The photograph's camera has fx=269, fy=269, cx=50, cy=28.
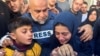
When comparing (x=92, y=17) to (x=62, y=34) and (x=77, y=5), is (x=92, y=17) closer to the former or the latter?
(x=77, y=5)

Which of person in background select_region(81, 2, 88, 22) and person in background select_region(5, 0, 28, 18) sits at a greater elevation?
person in background select_region(5, 0, 28, 18)

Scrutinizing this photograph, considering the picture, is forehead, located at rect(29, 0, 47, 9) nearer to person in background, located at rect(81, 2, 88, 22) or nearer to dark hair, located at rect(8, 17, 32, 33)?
dark hair, located at rect(8, 17, 32, 33)

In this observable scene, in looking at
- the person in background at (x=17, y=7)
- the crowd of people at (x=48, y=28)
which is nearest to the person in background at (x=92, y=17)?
the crowd of people at (x=48, y=28)

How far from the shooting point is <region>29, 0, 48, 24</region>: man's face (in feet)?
5.99

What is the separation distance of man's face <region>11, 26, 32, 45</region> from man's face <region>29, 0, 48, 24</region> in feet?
0.29

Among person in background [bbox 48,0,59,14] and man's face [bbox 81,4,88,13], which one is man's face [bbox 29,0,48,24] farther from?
man's face [bbox 81,4,88,13]

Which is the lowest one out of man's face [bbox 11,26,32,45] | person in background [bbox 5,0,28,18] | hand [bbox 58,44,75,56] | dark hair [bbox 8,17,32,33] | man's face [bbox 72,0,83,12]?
hand [bbox 58,44,75,56]

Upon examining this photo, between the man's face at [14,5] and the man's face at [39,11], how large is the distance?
3.0 inches

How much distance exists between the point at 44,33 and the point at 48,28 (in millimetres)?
44

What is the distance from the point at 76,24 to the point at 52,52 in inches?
10.3

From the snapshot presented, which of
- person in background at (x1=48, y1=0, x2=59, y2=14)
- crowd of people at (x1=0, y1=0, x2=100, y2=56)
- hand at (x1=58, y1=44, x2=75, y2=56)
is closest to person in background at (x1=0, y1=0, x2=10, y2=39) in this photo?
crowd of people at (x1=0, y1=0, x2=100, y2=56)

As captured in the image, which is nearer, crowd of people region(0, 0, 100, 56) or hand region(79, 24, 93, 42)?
crowd of people region(0, 0, 100, 56)

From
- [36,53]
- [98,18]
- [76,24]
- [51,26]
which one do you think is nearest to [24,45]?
[36,53]

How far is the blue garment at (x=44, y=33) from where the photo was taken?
1845mm
